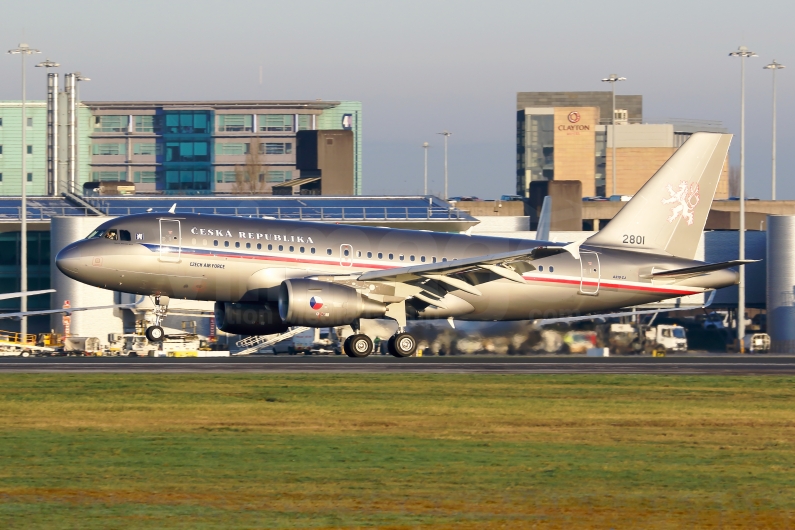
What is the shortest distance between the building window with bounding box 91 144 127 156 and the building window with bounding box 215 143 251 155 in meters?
14.4

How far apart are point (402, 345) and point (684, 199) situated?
12.0 metres

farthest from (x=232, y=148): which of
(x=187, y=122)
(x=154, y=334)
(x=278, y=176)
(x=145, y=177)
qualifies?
(x=154, y=334)

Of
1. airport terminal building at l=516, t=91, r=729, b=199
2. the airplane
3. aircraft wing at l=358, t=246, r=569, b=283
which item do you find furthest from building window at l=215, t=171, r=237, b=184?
aircraft wing at l=358, t=246, r=569, b=283

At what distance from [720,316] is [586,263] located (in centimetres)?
3072

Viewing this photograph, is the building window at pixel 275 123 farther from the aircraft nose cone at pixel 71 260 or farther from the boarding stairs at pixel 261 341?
the aircraft nose cone at pixel 71 260

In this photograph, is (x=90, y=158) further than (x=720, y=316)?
Yes

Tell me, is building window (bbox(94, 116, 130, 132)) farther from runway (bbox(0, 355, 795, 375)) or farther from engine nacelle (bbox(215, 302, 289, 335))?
engine nacelle (bbox(215, 302, 289, 335))

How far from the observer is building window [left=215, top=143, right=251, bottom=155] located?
558 feet

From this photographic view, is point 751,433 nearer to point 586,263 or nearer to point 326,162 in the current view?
point 586,263

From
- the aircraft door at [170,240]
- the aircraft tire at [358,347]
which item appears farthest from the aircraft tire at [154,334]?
the aircraft tire at [358,347]

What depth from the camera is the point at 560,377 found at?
31.2 meters

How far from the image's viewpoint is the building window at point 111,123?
172m

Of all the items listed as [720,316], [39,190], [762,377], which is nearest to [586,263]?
[762,377]

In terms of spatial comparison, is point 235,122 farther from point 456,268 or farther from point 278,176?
point 456,268
